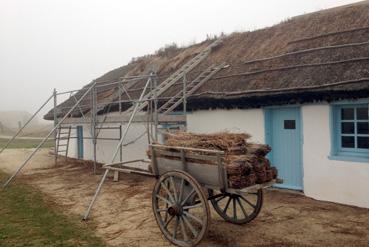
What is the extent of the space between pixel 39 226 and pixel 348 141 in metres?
6.71

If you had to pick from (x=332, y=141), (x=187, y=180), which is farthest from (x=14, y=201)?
(x=332, y=141)

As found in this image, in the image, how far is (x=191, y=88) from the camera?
461 inches

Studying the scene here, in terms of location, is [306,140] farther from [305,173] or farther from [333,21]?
[333,21]

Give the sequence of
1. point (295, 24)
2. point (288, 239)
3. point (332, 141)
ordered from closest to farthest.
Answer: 1. point (288, 239)
2. point (332, 141)
3. point (295, 24)

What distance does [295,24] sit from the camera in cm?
1234

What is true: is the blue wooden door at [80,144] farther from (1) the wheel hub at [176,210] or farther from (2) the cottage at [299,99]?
(1) the wheel hub at [176,210]

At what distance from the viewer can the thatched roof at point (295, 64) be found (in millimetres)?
8195

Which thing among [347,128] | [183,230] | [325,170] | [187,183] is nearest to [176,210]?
[183,230]

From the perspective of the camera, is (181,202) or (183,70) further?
(183,70)

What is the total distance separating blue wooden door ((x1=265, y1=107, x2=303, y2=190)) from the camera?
9094mm

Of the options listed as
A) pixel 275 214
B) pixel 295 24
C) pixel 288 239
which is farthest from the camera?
pixel 295 24

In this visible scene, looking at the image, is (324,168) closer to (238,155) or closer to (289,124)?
(289,124)

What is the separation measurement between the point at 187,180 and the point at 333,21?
794 cm

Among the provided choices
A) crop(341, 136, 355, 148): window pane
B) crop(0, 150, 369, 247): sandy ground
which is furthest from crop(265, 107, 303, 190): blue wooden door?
Answer: crop(341, 136, 355, 148): window pane
